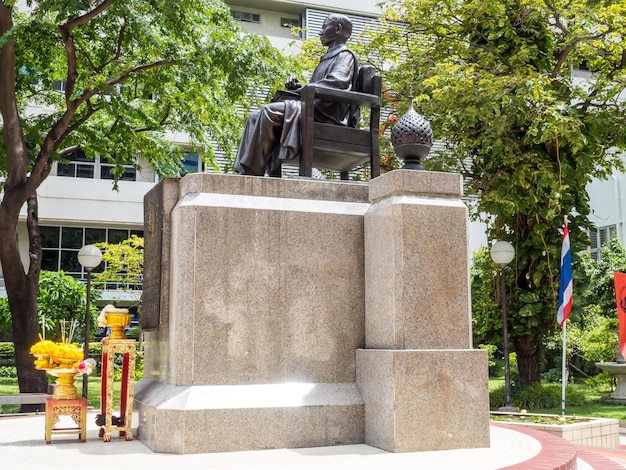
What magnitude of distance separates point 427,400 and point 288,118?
3298 mm

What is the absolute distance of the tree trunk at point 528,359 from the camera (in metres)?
17.9

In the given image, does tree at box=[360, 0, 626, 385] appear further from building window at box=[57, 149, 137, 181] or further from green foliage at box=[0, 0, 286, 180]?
building window at box=[57, 149, 137, 181]

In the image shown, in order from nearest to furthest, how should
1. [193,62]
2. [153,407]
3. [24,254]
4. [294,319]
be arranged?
1. [153,407]
2. [294,319]
3. [193,62]
4. [24,254]

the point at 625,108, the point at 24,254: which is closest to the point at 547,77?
the point at 625,108

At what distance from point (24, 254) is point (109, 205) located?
14.2 ft

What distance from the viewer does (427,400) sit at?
250 inches

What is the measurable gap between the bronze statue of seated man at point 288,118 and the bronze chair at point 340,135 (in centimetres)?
13

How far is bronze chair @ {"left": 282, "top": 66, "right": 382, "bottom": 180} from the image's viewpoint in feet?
25.0

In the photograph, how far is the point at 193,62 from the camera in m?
15.0

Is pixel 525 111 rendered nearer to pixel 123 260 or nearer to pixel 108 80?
pixel 108 80

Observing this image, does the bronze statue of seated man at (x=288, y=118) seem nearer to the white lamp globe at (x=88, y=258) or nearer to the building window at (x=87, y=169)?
the white lamp globe at (x=88, y=258)

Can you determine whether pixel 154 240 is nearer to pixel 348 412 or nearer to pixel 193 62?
pixel 348 412

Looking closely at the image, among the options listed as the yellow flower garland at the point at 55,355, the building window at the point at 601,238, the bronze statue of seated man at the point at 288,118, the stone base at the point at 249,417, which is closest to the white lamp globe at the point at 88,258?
the bronze statue of seated man at the point at 288,118

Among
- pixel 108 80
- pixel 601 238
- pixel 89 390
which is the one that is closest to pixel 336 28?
pixel 108 80
